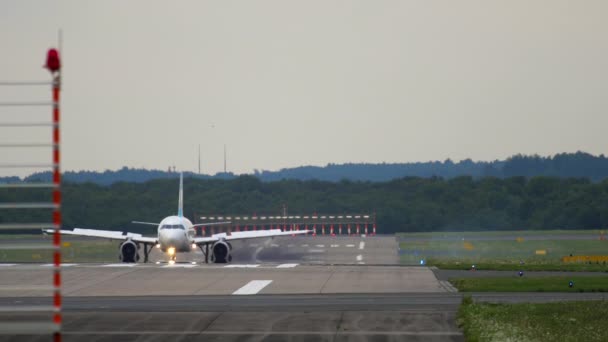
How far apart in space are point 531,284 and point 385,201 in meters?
99.4

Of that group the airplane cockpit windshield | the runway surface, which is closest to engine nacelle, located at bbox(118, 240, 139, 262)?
the airplane cockpit windshield

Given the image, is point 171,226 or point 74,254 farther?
point 74,254

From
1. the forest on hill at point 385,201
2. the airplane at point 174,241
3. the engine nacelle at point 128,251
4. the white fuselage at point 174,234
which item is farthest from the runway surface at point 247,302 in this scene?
the forest on hill at point 385,201

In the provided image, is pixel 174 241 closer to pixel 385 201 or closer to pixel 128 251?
pixel 128 251

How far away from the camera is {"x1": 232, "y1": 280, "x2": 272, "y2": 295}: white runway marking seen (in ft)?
139

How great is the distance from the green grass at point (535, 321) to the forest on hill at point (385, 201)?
87793 mm

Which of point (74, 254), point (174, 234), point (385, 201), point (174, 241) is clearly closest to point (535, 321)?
point (174, 234)

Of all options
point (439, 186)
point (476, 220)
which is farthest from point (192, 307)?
point (439, 186)

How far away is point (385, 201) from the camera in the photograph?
144000 millimetres

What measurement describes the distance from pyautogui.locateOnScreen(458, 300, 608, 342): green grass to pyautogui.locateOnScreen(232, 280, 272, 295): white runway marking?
10944mm

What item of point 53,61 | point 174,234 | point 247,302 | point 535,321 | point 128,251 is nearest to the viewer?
point 53,61

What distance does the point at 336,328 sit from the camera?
→ 29.2m

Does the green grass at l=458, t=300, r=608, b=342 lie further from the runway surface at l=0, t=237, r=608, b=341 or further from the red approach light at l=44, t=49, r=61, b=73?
the red approach light at l=44, t=49, r=61, b=73

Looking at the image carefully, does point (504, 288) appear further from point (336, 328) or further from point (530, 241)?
point (530, 241)
